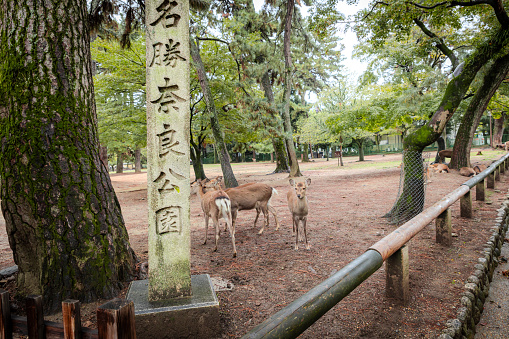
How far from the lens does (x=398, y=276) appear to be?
125 inches

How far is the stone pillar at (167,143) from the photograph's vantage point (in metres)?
2.65

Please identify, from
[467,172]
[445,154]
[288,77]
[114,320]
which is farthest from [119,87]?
[445,154]

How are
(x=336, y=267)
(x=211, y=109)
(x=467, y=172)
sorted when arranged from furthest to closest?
(x=467, y=172) → (x=211, y=109) → (x=336, y=267)

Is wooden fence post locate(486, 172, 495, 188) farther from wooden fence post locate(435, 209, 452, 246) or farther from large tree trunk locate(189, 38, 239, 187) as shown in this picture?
large tree trunk locate(189, 38, 239, 187)

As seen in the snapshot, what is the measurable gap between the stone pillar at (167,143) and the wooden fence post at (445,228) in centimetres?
412

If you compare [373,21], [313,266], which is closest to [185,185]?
[313,266]

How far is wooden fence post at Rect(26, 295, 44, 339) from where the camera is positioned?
159cm

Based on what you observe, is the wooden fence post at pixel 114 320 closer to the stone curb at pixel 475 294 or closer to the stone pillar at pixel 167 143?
the stone pillar at pixel 167 143

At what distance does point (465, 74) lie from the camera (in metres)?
6.44

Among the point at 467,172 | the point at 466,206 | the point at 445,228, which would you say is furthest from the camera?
the point at 467,172

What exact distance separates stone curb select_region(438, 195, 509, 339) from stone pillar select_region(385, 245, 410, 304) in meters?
0.45

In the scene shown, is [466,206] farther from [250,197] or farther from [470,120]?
[470,120]

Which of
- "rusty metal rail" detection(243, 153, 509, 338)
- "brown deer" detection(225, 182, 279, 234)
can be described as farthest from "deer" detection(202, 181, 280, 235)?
"rusty metal rail" detection(243, 153, 509, 338)

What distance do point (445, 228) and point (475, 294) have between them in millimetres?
1585
